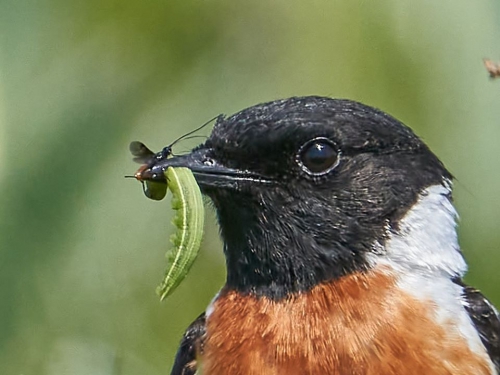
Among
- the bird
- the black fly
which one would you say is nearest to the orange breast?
the bird

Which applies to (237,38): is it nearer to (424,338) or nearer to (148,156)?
(148,156)

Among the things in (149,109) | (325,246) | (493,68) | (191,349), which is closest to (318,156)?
(325,246)

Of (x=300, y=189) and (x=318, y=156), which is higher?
(x=318, y=156)

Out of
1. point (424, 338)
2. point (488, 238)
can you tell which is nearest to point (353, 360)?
point (424, 338)

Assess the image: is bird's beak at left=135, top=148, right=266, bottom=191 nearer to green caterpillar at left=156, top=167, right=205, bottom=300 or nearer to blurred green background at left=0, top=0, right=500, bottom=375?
green caterpillar at left=156, top=167, right=205, bottom=300

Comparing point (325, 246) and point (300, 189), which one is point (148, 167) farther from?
point (325, 246)

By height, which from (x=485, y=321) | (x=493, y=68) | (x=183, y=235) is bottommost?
(x=485, y=321)

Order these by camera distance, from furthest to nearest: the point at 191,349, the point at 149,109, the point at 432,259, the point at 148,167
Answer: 1. the point at 149,109
2. the point at 191,349
3. the point at 432,259
4. the point at 148,167

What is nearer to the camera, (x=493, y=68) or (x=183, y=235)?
(x=493, y=68)
